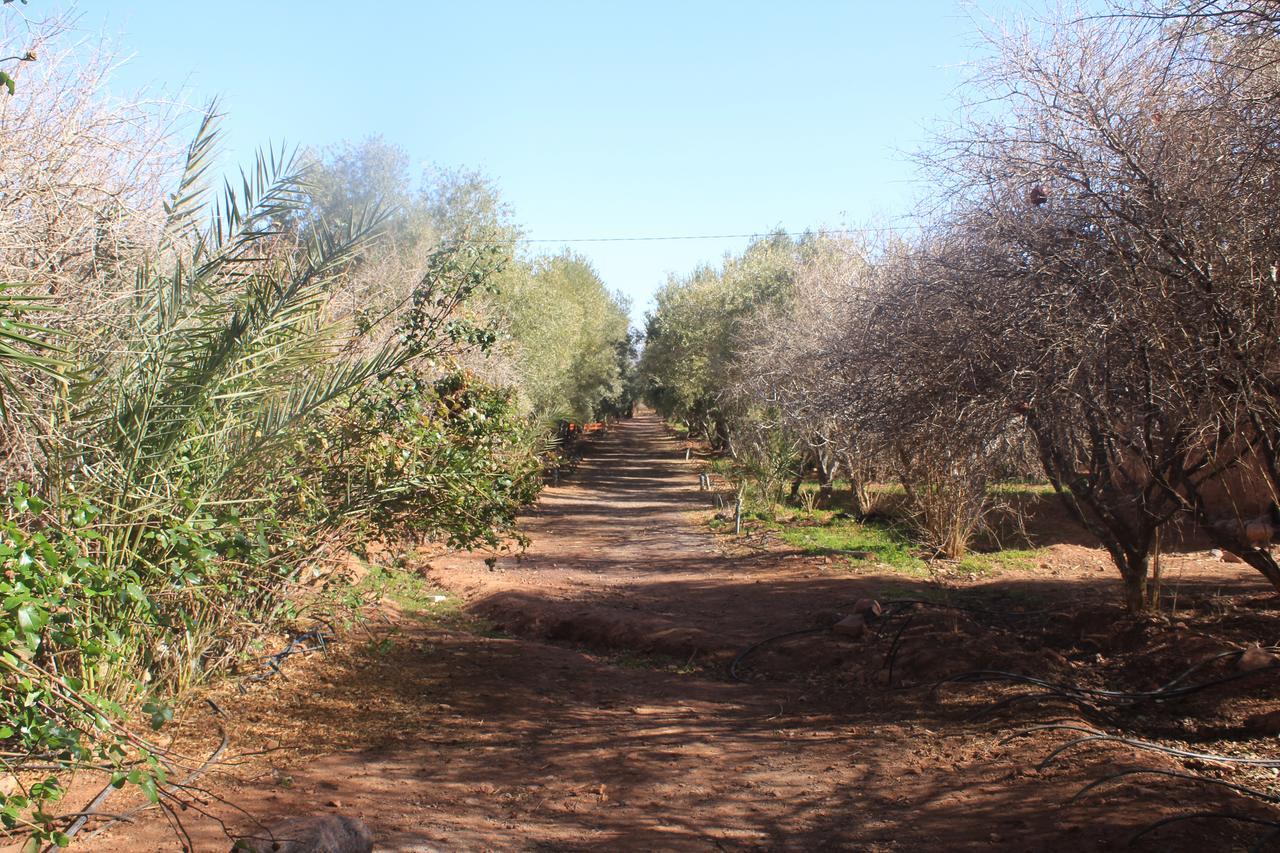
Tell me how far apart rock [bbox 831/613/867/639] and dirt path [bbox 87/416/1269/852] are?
0.17 metres

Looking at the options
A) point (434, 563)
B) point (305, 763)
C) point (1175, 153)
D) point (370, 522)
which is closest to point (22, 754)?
point (305, 763)

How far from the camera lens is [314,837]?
3928 millimetres

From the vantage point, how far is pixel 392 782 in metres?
5.55

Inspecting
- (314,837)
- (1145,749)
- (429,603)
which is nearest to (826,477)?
(429,603)

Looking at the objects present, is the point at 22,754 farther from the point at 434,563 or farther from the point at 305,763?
the point at 434,563

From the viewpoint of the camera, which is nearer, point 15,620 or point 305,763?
point 15,620

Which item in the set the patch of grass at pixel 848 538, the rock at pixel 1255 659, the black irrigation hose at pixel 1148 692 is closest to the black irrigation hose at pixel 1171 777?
the black irrigation hose at pixel 1148 692

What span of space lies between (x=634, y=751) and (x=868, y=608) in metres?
4.34

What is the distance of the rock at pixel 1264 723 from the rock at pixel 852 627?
3.73 meters

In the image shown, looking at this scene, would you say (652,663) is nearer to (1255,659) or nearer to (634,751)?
(634,751)

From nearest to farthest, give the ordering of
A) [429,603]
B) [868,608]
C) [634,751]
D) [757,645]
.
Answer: [634,751], [757,645], [868,608], [429,603]

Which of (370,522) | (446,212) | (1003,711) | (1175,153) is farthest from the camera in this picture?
(446,212)

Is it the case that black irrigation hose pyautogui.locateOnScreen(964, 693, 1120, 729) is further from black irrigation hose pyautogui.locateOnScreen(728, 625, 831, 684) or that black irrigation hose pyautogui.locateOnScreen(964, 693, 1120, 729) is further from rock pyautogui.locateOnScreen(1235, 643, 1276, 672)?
black irrigation hose pyautogui.locateOnScreen(728, 625, 831, 684)

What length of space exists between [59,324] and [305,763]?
2.88 m
